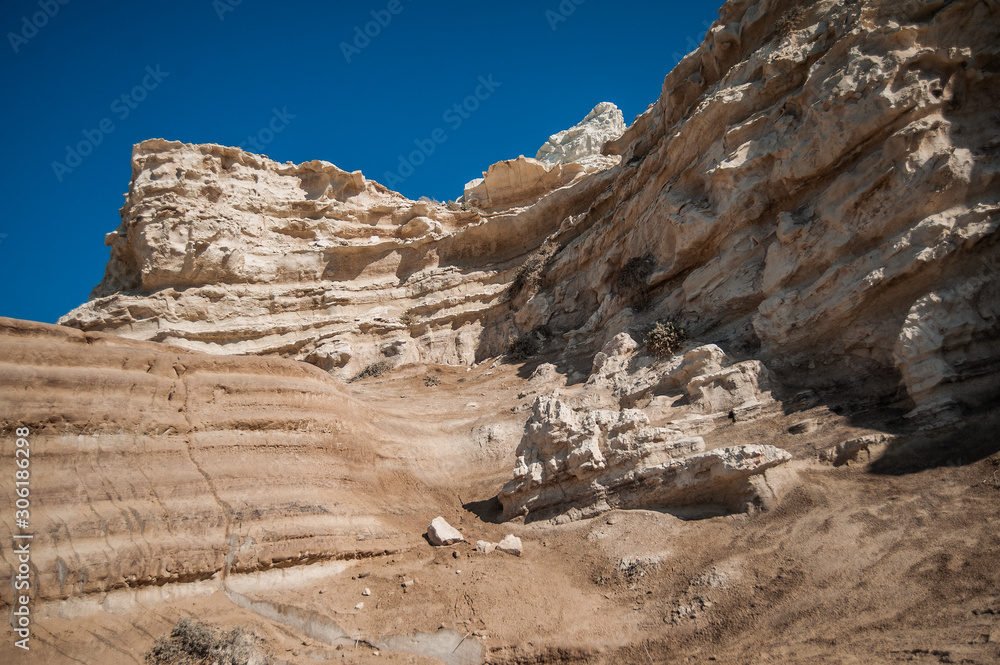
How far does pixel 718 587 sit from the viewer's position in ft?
21.1

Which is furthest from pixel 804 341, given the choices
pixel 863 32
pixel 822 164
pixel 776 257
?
pixel 863 32

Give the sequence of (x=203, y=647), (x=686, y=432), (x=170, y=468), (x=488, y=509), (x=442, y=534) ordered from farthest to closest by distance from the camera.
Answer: (x=488, y=509)
(x=686, y=432)
(x=442, y=534)
(x=170, y=468)
(x=203, y=647)

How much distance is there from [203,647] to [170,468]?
265 centimetres

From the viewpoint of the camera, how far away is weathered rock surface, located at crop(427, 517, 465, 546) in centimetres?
870

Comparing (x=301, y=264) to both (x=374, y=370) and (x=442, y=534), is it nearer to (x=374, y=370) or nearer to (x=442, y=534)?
(x=374, y=370)

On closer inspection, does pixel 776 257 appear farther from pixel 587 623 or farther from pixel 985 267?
pixel 587 623

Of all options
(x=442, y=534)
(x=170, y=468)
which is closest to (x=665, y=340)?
(x=442, y=534)

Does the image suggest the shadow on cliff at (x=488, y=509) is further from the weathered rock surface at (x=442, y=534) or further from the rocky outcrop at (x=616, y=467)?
the weathered rock surface at (x=442, y=534)

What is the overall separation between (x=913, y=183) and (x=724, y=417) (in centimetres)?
503

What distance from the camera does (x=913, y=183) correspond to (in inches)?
350

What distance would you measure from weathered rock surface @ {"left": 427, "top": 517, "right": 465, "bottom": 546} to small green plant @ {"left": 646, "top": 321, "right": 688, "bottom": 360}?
5851mm

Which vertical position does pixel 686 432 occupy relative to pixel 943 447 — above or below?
above

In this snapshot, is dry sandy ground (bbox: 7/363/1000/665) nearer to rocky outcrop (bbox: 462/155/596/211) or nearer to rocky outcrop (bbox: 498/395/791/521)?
rocky outcrop (bbox: 498/395/791/521)

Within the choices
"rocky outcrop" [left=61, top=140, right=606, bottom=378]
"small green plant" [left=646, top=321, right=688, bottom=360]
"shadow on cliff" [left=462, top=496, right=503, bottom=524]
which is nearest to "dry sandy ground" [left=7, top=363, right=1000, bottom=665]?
"shadow on cliff" [left=462, top=496, right=503, bottom=524]
